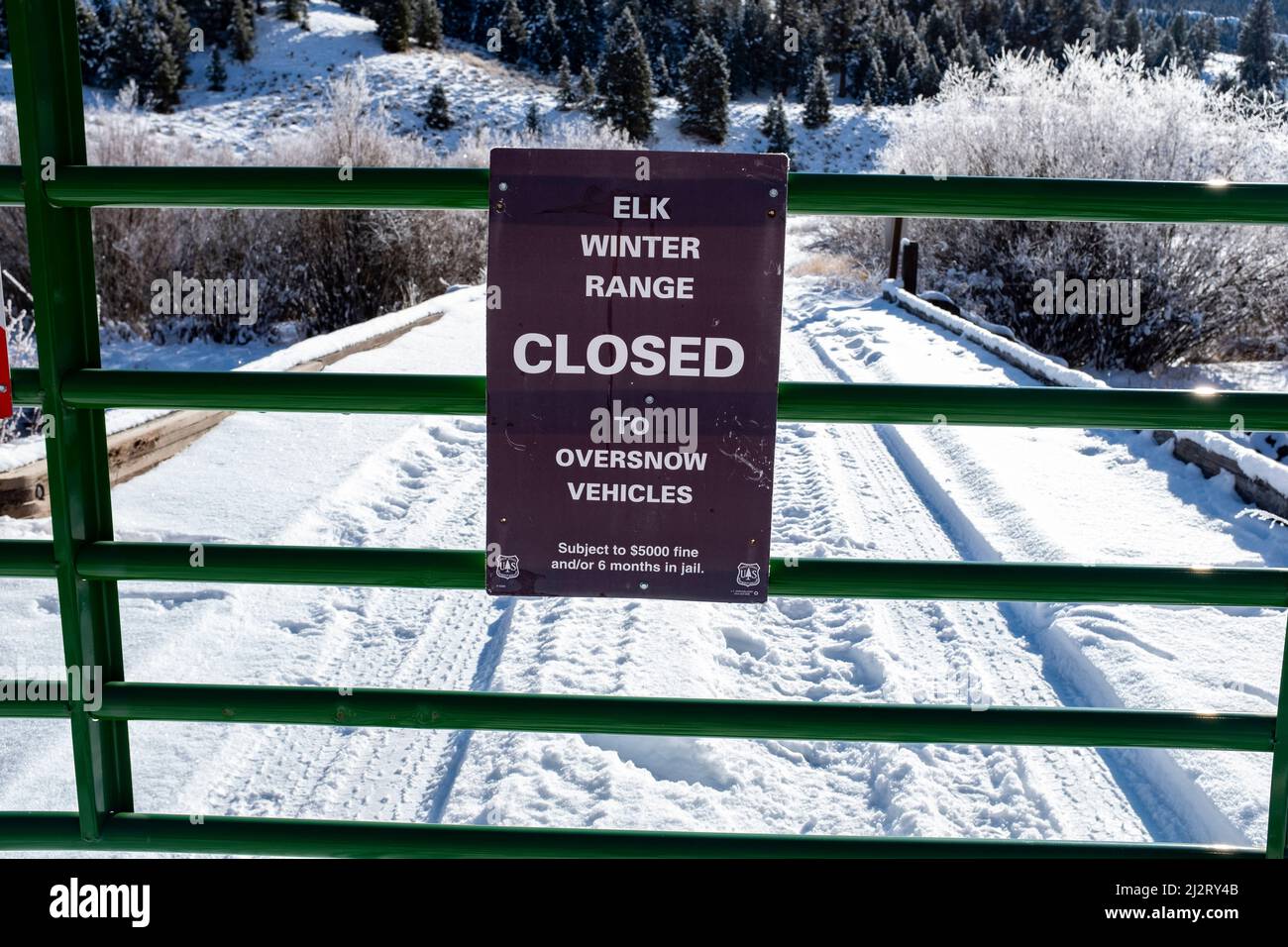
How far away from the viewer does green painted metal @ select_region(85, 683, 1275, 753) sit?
2.25 metres

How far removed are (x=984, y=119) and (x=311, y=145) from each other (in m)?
11.9

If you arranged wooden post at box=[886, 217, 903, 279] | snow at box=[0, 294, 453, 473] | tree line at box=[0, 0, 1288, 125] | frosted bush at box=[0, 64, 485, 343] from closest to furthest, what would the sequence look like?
snow at box=[0, 294, 453, 473]
frosted bush at box=[0, 64, 485, 343]
wooden post at box=[886, 217, 903, 279]
tree line at box=[0, 0, 1288, 125]

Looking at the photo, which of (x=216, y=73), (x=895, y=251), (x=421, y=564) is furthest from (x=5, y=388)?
(x=216, y=73)

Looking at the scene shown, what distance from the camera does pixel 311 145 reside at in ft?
65.1

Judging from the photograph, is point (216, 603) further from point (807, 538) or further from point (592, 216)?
point (592, 216)

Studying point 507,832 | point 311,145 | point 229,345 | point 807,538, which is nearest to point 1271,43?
point 311,145

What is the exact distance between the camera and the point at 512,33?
71938 mm

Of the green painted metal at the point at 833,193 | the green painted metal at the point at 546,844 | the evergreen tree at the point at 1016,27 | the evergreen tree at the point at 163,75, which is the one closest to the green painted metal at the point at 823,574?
the green painted metal at the point at 546,844

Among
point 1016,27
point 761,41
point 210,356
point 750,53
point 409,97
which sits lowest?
point 210,356

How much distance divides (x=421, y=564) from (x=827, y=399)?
0.88m

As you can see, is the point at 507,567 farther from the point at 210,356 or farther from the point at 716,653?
the point at 210,356

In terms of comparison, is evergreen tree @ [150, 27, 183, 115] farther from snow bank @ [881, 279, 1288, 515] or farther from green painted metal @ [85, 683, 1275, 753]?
green painted metal @ [85, 683, 1275, 753]

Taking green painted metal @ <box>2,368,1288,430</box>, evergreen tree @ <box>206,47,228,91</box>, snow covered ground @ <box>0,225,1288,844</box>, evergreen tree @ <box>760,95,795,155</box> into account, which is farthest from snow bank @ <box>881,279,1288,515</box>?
evergreen tree @ <box>206,47,228,91</box>

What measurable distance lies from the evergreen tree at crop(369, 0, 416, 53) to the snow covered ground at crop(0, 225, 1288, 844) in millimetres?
71694
